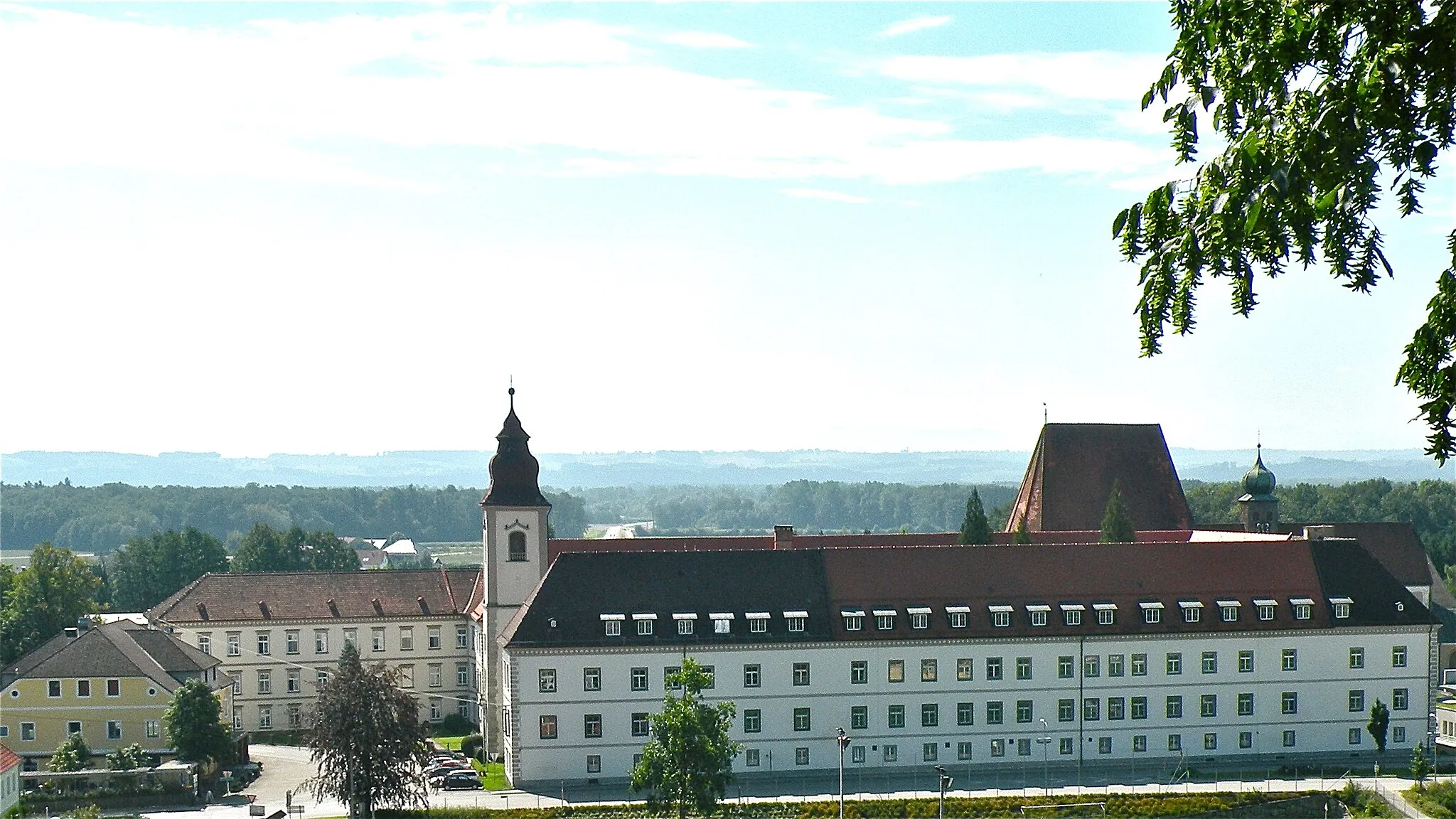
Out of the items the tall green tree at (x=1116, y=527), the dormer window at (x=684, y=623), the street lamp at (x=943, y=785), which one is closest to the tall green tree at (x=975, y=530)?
the tall green tree at (x=1116, y=527)

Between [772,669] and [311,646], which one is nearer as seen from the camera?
[772,669]

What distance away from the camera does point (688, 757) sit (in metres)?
54.8

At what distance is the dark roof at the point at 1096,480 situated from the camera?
88812mm

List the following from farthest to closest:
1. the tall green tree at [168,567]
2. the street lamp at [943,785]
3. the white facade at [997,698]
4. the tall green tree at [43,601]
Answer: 1. the tall green tree at [168,567]
2. the tall green tree at [43,601]
3. the white facade at [997,698]
4. the street lamp at [943,785]

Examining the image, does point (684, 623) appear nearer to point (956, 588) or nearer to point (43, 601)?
point (956, 588)

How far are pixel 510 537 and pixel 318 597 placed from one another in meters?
15.2

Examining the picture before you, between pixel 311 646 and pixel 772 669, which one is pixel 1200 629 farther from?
pixel 311 646

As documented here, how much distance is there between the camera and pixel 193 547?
114 metres

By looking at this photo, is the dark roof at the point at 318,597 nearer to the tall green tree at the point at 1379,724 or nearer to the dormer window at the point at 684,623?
the dormer window at the point at 684,623

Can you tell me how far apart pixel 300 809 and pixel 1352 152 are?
53.9 meters

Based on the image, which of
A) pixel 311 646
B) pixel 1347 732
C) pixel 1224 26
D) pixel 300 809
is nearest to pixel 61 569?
pixel 311 646

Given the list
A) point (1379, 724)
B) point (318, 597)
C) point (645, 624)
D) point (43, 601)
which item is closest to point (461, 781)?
point (645, 624)

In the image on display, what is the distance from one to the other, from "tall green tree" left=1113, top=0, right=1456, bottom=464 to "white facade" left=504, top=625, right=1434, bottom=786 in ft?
176

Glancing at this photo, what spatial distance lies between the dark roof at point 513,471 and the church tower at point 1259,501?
37.9m
